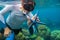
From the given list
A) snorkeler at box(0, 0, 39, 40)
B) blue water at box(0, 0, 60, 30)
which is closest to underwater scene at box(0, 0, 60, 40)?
blue water at box(0, 0, 60, 30)

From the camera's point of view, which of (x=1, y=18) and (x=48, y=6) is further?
(x=48, y=6)

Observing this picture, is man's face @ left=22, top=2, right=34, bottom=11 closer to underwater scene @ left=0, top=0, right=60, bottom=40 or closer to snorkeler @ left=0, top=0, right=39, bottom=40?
snorkeler @ left=0, top=0, right=39, bottom=40

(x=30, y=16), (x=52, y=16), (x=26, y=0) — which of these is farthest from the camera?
(x=52, y=16)

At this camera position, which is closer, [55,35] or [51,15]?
[55,35]

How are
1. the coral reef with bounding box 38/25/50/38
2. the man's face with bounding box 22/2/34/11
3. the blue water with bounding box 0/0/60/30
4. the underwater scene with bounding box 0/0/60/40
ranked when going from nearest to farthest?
1. the man's face with bounding box 22/2/34/11
2. the underwater scene with bounding box 0/0/60/40
3. the coral reef with bounding box 38/25/50/38
4. the blue water with bounding box 0/0/60/30

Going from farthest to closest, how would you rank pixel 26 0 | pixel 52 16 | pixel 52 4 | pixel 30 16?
pixel 52 16, pixel 52 4, pixel 30 16, pixel 26 0

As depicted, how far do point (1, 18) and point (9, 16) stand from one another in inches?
4.2

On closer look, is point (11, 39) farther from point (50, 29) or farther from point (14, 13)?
point (50, 29)

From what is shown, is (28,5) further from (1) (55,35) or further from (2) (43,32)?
(1) (55,35)

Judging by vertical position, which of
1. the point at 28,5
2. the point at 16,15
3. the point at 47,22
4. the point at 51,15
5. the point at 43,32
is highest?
the point at 28,5

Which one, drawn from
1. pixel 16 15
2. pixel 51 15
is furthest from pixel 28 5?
pixel 51 15

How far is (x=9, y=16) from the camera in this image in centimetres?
192

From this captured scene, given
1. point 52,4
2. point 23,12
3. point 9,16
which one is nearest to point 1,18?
point 9,16

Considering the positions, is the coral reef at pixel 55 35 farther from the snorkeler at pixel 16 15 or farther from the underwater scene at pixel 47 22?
the snorkeler at pixel 16 15
